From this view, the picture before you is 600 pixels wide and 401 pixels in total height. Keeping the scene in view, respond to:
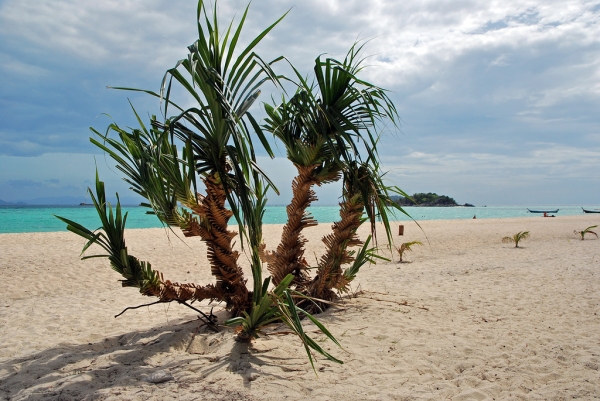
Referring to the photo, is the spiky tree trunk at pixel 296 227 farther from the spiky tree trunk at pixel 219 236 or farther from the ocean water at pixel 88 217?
the ocean water at pixel 88 217

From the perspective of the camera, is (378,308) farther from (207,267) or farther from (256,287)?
(207,267)

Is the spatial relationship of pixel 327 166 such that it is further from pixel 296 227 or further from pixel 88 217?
pixel 88 217

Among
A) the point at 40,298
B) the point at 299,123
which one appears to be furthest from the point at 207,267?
the point at 299,123

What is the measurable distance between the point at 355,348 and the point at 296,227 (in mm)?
1566

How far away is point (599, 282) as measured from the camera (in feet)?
22.3

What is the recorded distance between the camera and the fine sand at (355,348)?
3.14 metres

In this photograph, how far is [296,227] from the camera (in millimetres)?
4855

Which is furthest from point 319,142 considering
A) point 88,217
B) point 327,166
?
point 88,217

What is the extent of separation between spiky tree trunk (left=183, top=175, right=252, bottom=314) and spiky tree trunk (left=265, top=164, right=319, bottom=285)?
0.60 meters

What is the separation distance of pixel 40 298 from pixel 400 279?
6.91m

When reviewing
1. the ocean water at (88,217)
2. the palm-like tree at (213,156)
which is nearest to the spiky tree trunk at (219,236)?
the palm-like tree at (213,156)

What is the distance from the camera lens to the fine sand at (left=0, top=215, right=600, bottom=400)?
10.3 ft

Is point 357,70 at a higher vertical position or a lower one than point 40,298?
higher

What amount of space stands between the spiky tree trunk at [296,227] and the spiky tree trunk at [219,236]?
1.98 feet
